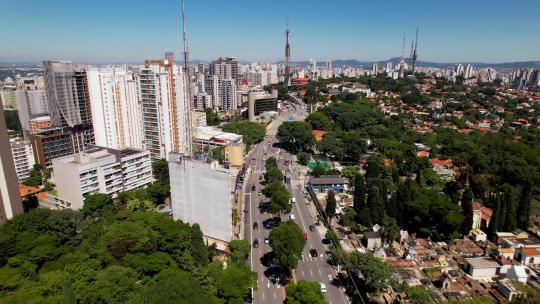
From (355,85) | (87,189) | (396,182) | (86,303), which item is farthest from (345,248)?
(355,85)

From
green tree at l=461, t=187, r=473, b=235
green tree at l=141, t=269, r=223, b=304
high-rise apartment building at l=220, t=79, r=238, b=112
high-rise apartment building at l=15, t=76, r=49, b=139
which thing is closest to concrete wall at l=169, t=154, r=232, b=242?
green tree at l=141, t=269, r=223, b=304

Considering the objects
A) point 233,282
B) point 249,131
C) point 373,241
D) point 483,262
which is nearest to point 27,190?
point 233,282


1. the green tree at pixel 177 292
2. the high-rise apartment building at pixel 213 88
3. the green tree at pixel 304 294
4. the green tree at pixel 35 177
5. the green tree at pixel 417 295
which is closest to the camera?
the green tree at pixel 177 292

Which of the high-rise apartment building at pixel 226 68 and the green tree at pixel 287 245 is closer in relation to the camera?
the green tree at pixel 287 245

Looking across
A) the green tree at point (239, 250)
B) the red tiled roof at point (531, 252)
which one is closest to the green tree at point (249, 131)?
the green tree at point (239, 250)

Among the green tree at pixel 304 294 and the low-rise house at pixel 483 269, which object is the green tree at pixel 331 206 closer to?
the low-rise house at pixel 483 269

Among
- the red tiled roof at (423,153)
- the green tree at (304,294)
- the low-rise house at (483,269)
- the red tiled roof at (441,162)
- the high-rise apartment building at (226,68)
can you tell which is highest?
the high-rise apartment building at (226,68)

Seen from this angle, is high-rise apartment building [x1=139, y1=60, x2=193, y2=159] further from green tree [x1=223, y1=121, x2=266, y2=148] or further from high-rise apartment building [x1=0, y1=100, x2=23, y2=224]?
green tree [x1=223, y1=121, x2=266, y2=148]

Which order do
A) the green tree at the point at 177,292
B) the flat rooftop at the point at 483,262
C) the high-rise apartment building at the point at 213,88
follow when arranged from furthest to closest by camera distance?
the high-rise apartment building at the point at 213,88 → the flat rooftop at the point at 483,262 → the green tree at the point at 177,292
